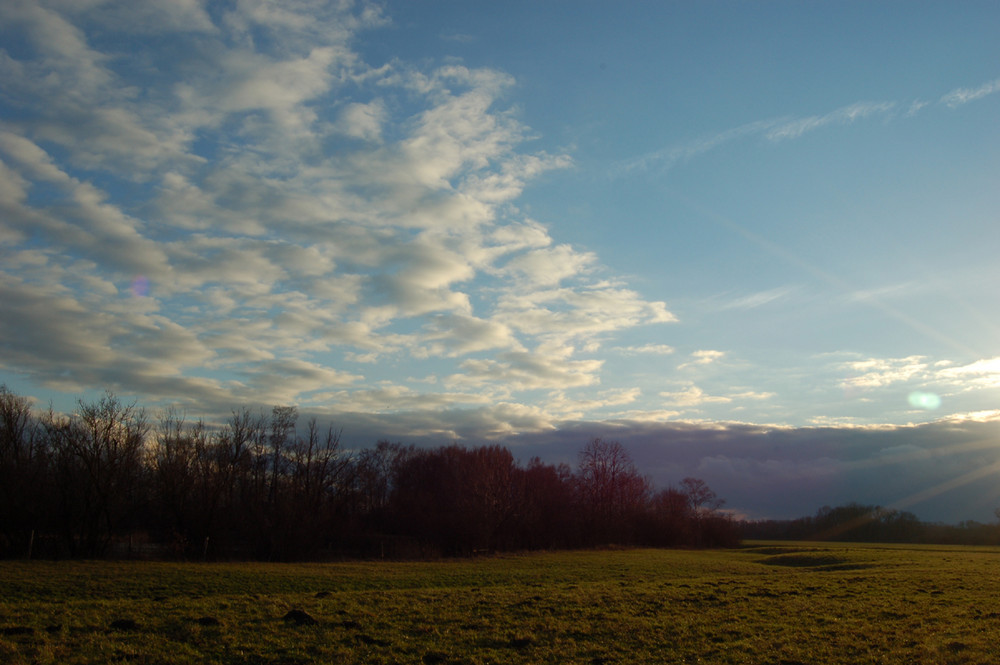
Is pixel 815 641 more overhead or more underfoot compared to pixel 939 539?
more overhead

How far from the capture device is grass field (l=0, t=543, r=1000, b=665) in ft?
41.8

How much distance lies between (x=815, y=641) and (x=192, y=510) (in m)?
56.2

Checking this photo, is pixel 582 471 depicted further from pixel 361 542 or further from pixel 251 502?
pixel 251 502

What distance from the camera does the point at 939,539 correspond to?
4304 inches

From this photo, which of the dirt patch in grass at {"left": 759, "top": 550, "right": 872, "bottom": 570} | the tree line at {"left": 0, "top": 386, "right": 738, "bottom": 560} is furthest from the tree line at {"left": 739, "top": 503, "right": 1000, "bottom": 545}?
the dirt patch in grass at {"left": 759, "top": 550, "right": 872, "bottom": 570}

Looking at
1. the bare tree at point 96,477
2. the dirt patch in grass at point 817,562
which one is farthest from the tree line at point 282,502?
the dirt patch in grass at point 817,562

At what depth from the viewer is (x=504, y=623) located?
1617 centimetres

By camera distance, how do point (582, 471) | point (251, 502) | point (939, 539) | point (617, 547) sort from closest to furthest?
point (251, 502)
point (617, 547)
point (582, 471)
point (939, 539)

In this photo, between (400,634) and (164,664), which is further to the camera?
(400,634)

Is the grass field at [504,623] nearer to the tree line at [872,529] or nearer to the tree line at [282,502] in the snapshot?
the tree line at [282,502]

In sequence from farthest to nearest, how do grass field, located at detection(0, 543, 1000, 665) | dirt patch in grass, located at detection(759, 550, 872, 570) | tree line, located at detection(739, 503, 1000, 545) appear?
tree line, located at detection(739, 503, 1000, 545)
dirt patch in grass, located at detection(759, 550, 872, 570)
grass field, located at detection(0, 543, 1000, 665)

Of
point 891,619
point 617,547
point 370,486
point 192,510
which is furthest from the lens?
point 370,486

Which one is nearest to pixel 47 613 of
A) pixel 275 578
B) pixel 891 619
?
pixel 275 578

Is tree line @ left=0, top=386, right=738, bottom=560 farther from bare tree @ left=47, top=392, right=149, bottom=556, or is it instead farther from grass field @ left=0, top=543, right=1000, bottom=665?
grass field @ left=0, top=543, right=1000, bottom=665
